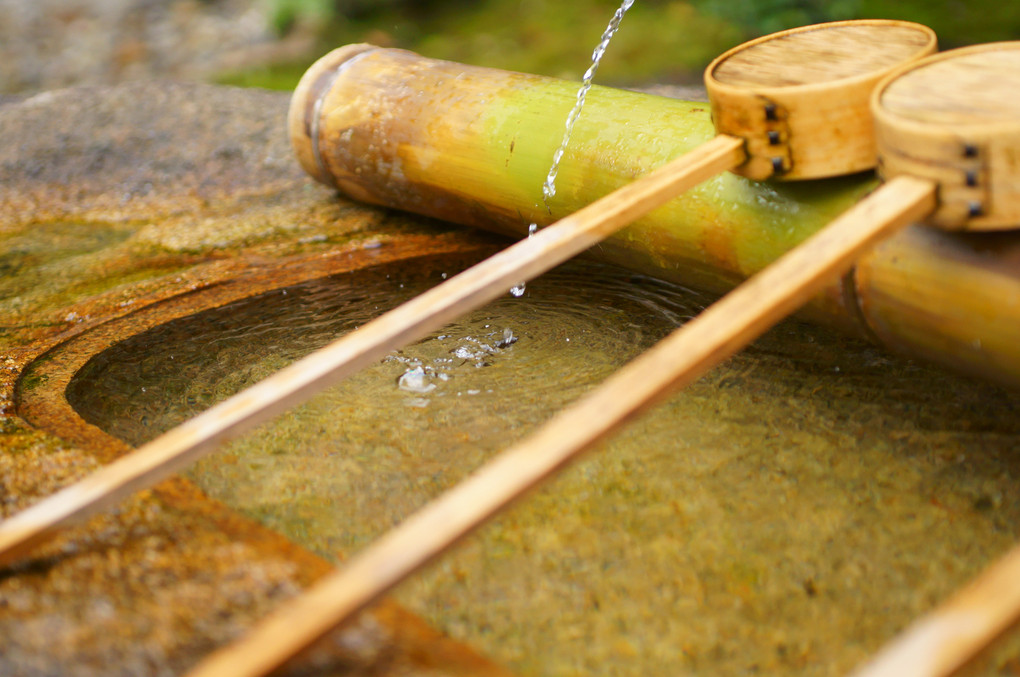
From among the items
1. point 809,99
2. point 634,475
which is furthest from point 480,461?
point 809,99

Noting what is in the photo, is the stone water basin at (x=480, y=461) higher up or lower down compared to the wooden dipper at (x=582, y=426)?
lower down

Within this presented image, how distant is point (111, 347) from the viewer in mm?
2846

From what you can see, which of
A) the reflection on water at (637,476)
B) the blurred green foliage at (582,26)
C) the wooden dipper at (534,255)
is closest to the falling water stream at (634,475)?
the reflection on water at (637,476)

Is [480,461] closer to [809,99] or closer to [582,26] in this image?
[809,99]

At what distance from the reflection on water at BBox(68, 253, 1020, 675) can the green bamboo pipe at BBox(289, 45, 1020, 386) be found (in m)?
0.28

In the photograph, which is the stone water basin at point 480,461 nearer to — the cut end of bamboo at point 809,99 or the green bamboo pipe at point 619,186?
the green bamboo pipe at point 619,186

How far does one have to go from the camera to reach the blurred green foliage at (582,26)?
21.6 feet

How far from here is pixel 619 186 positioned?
2658 mm

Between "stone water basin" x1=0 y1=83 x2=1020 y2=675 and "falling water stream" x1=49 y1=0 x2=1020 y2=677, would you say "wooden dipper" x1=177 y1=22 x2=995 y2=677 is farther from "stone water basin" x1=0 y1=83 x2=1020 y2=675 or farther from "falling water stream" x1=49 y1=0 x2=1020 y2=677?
"falling water stream" x1=49 y1=0 x2=1020 y2=677

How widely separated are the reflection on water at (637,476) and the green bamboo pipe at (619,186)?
28 cm

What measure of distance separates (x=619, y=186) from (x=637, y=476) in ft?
3.30

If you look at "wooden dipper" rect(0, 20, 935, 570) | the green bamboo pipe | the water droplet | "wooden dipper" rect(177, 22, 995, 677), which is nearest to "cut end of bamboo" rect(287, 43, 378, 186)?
the green bamboo pipe

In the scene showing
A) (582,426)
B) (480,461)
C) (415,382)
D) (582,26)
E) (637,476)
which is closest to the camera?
(582,426)

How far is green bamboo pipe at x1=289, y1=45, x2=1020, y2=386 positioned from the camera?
1.84 meters
